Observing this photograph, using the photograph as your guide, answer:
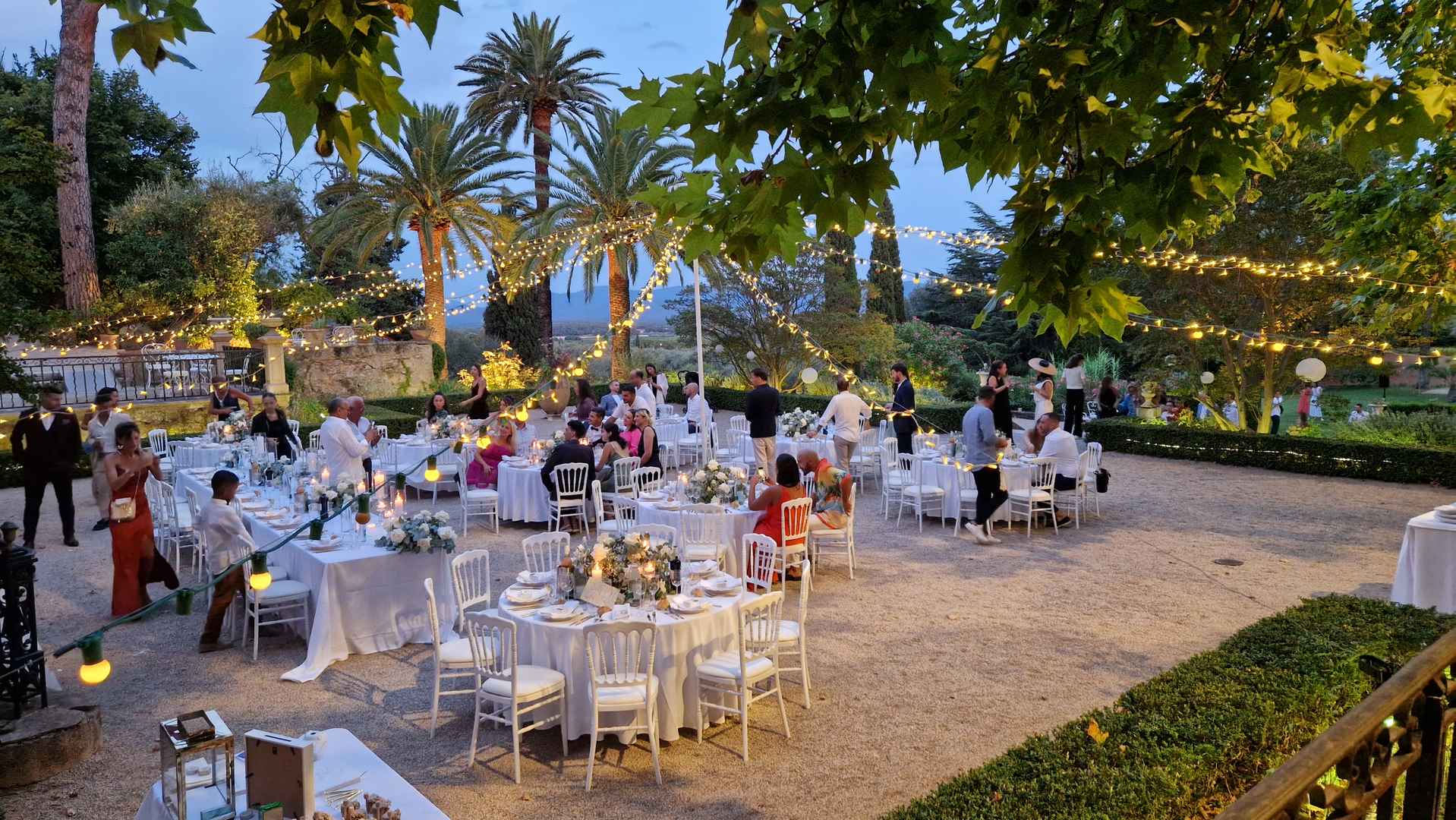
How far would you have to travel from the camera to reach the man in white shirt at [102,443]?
9.62m

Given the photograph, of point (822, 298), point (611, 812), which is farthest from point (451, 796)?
point (822, 298)

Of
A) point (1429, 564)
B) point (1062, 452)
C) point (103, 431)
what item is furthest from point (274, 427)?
point (1429, 564)

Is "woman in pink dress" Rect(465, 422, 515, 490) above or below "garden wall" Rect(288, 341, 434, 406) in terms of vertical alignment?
below

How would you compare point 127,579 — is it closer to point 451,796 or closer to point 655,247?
point 451,796

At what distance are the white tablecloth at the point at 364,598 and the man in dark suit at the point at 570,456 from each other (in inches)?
108

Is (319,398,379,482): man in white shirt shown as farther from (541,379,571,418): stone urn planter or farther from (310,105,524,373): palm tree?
(310,105,524,373): palm tree

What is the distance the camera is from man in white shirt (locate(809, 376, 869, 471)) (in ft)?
37.9

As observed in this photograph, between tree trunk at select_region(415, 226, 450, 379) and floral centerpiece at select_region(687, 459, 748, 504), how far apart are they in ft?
46.1

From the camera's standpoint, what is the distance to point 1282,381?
16.2 meters

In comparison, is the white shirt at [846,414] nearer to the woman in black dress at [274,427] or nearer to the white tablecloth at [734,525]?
the white tablecloth at [734,525]

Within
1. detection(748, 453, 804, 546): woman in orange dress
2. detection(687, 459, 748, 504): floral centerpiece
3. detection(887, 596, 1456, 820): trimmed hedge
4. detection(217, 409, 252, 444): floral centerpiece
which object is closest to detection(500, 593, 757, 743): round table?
detection(887, 596, 1456, 820): trimmed hedge

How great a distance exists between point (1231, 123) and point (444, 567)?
20.8ft

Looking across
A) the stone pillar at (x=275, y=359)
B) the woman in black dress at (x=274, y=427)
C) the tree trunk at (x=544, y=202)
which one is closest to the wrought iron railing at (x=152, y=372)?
the stone pillar at (x=275, y=359)

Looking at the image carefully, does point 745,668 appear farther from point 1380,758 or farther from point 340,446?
point 340,446
